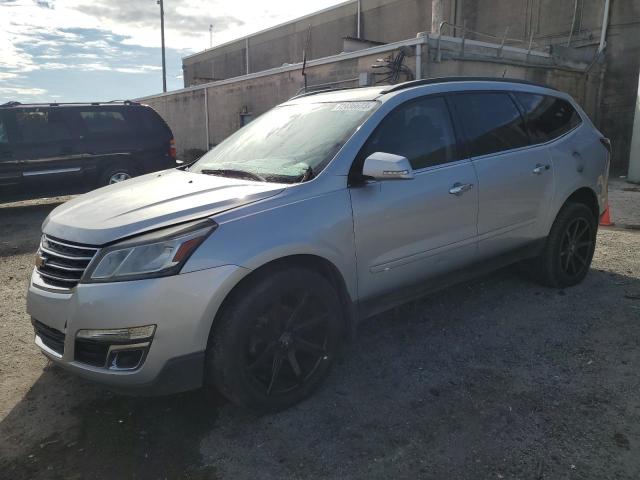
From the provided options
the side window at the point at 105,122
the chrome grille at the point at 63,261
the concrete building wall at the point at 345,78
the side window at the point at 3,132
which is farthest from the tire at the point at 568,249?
the side window at the point at 3,132

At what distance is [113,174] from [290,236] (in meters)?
7.98

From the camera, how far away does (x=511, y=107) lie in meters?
4.15

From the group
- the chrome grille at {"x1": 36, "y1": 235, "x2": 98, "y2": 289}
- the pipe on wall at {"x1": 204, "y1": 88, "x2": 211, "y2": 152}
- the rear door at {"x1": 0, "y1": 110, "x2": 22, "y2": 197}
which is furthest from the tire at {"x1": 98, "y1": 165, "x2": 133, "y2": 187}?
the pipe on wall at {"x1": 204, "y1": 88, "x2": 211, "y2": 152}

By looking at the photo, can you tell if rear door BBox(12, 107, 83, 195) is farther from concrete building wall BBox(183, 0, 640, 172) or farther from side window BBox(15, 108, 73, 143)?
concrete building wall BBox(183, 0, 640, 172)

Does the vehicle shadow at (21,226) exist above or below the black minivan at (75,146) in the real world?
below

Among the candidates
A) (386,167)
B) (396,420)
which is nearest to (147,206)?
(386,167)

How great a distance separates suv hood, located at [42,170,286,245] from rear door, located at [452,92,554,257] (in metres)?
1.66

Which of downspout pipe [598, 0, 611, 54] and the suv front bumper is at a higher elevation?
downspout pipe [598, 0, 611, 54]

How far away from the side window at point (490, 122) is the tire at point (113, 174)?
7546 mm

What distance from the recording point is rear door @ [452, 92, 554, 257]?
3721mm

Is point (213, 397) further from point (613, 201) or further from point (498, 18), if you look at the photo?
point (498, 18)

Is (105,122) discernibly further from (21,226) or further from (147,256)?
(147,256)

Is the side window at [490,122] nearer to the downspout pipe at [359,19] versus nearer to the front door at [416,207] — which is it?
the front door at [416,207]

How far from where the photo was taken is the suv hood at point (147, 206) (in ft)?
8.34
